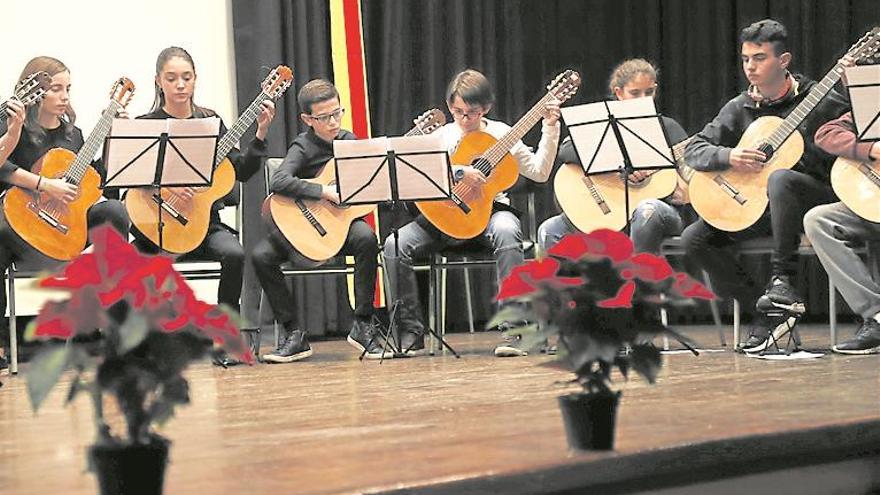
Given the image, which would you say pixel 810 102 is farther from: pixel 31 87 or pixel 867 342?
pixel 31 87

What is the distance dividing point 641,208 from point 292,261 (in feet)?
4.75

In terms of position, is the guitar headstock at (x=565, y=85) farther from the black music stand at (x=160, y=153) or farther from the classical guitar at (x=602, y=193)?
the black music stand at (x=160, y=153)

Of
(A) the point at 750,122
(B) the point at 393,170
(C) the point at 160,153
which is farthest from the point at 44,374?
(A) the point at 750,122

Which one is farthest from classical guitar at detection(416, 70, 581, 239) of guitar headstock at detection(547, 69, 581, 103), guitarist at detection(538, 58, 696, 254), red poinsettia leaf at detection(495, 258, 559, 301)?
red poinsettia leaf at detection(495, 258, 559, 301)

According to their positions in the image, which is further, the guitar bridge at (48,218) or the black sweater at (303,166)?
the black sweater at (303,166)

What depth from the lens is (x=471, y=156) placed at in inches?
212

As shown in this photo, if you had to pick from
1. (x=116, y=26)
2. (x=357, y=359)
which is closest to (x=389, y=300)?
(x=357, y=359)

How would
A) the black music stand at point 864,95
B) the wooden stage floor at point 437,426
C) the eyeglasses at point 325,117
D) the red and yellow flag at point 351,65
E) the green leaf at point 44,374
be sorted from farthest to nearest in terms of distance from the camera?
the red and yellow flag at point 351,65
the eyeglasses at point 325,117
the black music stand at point 864,95
the wooden stage floor at point 437,426
the green leaf at point 44,374

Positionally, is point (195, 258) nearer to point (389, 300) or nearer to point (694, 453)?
point (389, 300)

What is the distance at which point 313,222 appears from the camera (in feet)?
17.5

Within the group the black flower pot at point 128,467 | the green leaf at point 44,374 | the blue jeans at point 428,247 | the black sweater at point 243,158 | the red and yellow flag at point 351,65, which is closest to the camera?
the green leaf at point 44,374

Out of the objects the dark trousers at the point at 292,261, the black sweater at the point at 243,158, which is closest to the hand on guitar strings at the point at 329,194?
the dark trousers at the point at 292,261

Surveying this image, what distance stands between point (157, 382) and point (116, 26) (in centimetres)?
474

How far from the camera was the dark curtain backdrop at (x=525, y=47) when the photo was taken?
6.74 metres
